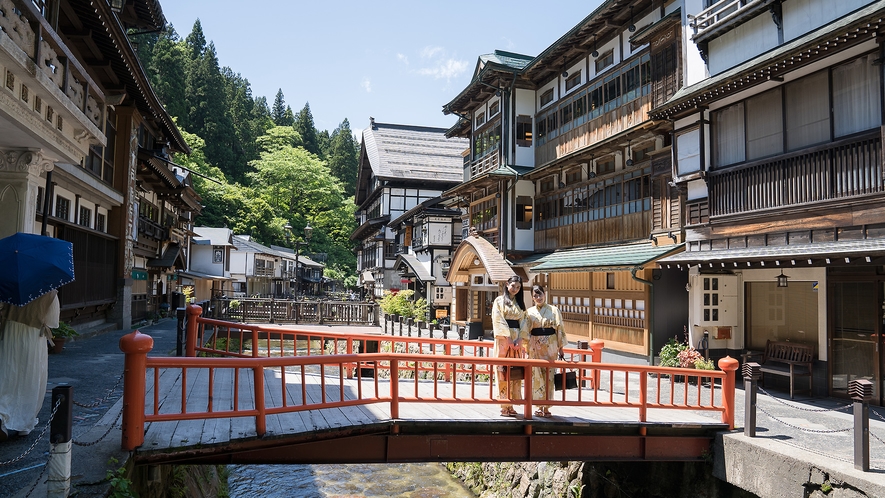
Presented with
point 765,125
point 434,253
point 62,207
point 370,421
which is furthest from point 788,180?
point 434,253

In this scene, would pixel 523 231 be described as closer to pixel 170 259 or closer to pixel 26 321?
pixel 170 259

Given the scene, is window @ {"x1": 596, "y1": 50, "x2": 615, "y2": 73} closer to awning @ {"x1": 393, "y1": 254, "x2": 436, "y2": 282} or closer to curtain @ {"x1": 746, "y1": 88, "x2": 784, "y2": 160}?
curtain @ {"x1": 746, "y1": 88, "x2": 784, "y2": 160}

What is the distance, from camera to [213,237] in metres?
48.5

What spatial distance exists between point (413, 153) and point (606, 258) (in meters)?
36.2

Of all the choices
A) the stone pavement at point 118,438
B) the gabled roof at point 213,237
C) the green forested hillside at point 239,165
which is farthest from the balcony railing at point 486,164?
the green forested hillside at point 239,165

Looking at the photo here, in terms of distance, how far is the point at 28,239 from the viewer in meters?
6.62

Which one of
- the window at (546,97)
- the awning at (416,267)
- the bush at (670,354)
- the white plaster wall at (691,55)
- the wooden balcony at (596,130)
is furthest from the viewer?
the awning at (416,267)

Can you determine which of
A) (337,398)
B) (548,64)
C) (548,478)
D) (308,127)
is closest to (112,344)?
(337,398)

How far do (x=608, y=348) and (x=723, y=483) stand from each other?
1026 centimetres

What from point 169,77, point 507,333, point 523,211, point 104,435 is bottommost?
point 104,435

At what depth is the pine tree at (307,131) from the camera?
81.6 m

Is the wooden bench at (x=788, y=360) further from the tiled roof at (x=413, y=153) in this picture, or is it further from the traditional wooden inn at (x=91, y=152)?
the tiled roof at (x=413, y=153)

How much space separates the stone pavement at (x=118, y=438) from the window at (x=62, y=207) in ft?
13.6

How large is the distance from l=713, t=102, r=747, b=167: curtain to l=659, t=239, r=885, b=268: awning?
2358mm
